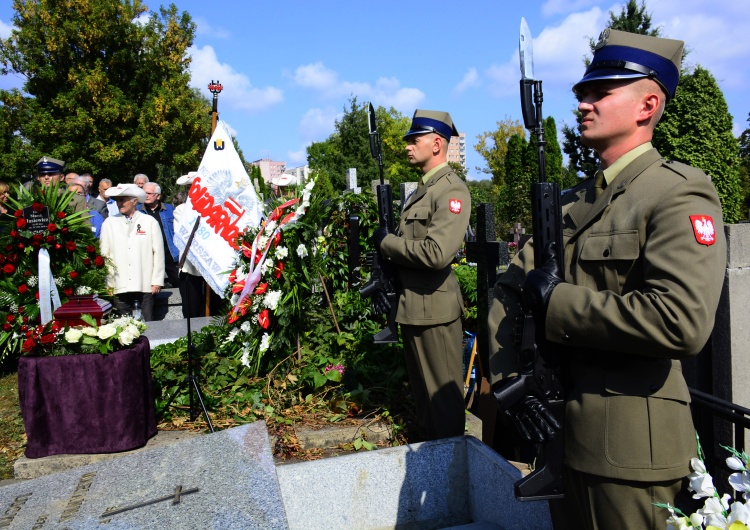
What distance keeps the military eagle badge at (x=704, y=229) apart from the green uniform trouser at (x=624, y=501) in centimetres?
75

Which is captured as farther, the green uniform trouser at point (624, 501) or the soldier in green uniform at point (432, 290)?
the soldier in green uniform at point (432, 290)

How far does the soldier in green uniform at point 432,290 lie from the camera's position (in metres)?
4.09

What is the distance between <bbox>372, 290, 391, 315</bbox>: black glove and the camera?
14.8ft

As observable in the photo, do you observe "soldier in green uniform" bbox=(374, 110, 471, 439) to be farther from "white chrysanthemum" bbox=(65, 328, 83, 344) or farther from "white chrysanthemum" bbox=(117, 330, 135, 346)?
"white chrysanthemum" bbox=(65, 328, 83, 344)

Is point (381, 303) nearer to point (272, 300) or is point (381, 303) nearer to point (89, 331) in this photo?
point (272, 300)

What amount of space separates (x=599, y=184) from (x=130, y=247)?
6638 mm

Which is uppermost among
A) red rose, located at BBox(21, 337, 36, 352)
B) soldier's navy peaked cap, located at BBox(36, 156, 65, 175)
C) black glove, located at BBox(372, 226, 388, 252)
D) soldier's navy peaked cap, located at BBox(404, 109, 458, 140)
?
soldier's navy peaked cap, located at BBox(36, 156, 65, 175)

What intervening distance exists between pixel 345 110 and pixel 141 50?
20.1 m

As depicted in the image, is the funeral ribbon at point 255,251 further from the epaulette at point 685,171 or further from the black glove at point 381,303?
the epaulette at point 685,171

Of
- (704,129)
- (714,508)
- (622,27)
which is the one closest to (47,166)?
(714,508)

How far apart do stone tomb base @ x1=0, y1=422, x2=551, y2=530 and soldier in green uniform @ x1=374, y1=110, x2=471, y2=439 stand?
55 cm

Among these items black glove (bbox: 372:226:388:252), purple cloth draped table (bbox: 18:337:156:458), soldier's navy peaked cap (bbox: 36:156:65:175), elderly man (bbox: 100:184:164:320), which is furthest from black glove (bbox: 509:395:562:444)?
soldier's navy peaked cap (bbox: 36:156:65:175)

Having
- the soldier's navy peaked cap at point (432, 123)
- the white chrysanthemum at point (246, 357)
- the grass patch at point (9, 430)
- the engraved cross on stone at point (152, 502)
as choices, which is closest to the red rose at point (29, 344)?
the grass patch at point (9, 430)

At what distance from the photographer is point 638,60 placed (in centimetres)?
208
